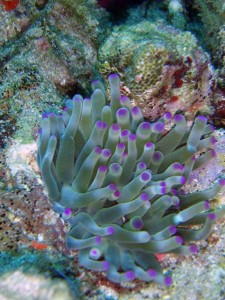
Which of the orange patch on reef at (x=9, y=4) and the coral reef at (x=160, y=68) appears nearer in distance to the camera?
the coral reef at (x=160, y=68)

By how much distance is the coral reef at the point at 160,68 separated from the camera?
2.93 m

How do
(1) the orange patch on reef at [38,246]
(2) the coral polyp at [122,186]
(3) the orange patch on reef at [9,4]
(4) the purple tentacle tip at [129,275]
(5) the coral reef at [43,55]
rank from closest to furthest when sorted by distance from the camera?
(4) the purple tentacle tip at [129,275], (2) the coral polyp at [122,186], (1) the orange patch on reef at [38,246], (5) the coral reef at [43,55], (3) the orange patch on reef at [9,4]

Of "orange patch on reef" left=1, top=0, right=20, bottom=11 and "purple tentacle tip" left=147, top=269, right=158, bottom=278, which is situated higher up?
"orange patch on reef" left=1, top=0, right=20, bottom=11

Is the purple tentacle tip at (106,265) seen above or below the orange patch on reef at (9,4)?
below

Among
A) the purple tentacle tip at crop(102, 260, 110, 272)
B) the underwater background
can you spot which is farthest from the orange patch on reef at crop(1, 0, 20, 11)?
the purple tentacle tip at crop(102, 260, 110, 272)

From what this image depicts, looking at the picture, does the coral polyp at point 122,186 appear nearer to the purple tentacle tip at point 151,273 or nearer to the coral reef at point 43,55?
the purple tentacle tip at point 151,273

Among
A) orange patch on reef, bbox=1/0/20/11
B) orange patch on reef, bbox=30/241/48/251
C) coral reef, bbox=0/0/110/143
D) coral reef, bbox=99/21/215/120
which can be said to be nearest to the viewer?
orange patch on reef, bbox=30/241/48/251

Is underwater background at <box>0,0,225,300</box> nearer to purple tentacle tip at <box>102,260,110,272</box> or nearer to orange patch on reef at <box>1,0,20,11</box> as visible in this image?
orange patch on reef at <box>1,0,20,11</box>

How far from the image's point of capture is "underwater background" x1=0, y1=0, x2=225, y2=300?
7.79ft

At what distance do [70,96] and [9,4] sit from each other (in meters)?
1.51

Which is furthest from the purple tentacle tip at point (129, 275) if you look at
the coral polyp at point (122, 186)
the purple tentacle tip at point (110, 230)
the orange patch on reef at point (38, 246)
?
the orange patch on reef at point (38, 246)

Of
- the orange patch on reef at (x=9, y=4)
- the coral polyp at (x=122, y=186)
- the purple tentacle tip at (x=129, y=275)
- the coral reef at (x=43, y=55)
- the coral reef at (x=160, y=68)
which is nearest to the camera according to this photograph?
the purple tentacle tip at (x=129, y=275)

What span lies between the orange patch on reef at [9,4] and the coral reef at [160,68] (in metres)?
1.74

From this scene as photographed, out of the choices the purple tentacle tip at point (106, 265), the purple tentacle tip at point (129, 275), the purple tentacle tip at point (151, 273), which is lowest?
the purple tentacle tip at point (106, 265)
